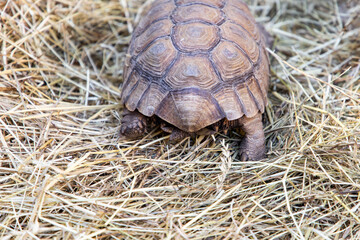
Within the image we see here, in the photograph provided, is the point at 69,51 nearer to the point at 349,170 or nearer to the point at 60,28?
the point at 60,28

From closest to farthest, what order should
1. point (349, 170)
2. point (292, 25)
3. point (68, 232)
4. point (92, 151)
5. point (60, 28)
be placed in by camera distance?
point (68, 232) < point (349, 170) < point (92, 151) < point (60, 28) < point (292, 25)

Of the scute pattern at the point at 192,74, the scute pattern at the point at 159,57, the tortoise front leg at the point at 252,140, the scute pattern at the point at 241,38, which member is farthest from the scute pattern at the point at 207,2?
the tortoise front leg at the point at 252,140

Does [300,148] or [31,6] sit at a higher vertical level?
[31,6]

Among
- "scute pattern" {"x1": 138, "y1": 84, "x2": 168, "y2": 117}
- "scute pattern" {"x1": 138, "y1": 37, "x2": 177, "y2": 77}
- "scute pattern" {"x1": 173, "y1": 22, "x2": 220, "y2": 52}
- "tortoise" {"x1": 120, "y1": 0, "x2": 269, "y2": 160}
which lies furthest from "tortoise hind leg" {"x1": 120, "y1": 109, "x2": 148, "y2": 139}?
"scute pattern" {"x1": 173, "y1": 22, "x2": 220, "y2": 52}

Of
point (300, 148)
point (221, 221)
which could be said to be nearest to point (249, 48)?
point (300, 148)

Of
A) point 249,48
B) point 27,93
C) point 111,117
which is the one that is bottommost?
point 111,117

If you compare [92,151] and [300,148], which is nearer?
[300,148]

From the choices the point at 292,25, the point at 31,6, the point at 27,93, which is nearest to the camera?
the point at 27,93
